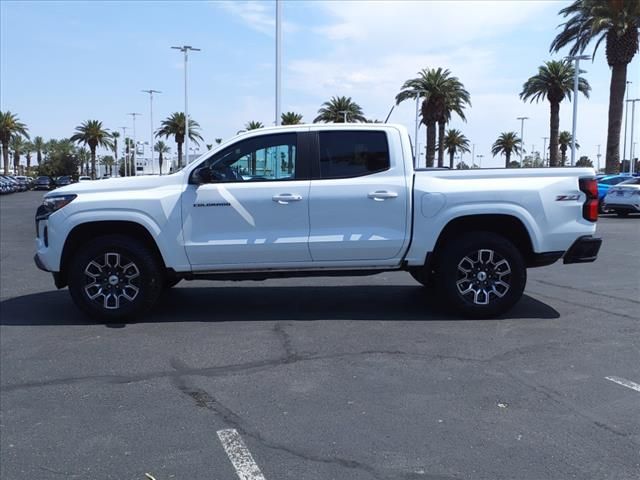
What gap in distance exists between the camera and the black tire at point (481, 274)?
700 centimetres

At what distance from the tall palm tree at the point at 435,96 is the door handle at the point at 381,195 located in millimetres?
41041

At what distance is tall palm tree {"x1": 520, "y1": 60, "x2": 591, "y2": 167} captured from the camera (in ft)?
147

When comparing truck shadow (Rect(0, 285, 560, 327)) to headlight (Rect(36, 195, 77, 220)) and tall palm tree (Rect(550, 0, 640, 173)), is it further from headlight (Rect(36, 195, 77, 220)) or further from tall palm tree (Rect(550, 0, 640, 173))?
tall palm tree (Rect(550, 0, 640, 173))

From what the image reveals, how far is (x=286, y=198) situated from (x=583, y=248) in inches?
130

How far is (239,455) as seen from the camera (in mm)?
3910

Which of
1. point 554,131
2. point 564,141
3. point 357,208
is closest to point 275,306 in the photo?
point 357,208

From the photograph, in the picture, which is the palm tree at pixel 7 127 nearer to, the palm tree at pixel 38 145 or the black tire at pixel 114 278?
the palm tree at pixel 38 145

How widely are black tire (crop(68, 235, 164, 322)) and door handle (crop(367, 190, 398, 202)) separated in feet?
8.23

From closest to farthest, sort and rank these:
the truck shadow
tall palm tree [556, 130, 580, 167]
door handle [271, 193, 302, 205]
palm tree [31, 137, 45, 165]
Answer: door handle [271, 193, 302, 205]
the truck shadow
tall palm tree [556, 130, 580, 167]
palm tree [31, 137, 45, 165]

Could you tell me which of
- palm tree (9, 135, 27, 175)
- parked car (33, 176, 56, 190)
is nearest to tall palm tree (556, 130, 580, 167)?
parked car (33, 176, 56, 190)

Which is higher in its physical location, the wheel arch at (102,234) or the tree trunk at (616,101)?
the tree trunk at (616,101)

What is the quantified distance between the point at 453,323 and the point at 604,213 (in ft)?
72.9

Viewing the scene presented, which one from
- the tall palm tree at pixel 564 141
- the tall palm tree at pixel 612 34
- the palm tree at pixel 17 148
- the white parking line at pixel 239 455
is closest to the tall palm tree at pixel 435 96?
the tall palm tree at pixel 612 34

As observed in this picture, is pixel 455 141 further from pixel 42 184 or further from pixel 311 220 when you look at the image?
pixel 311 220
